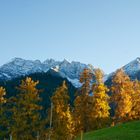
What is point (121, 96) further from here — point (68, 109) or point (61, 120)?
point (61, 120)

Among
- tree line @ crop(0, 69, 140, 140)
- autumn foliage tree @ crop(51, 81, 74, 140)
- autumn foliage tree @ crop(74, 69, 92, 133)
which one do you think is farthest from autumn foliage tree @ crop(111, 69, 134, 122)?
autumn foliage tree @ crop(51, 81, 74, 140)

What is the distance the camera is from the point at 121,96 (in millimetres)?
84188

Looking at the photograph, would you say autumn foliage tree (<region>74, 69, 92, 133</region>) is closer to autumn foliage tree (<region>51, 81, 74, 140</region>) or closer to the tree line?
the tree line

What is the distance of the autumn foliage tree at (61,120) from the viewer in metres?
77.2

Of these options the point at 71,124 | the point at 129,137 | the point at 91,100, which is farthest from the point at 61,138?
the point at 129,137

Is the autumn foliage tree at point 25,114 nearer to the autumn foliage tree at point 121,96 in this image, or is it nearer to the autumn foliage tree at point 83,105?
the autumn foliage tree at point 83,105

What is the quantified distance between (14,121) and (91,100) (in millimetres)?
13810

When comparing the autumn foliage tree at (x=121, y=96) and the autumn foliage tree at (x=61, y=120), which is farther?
the autumn foliage tree at (x=121, y=96)

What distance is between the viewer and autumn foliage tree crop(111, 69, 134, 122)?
83688mm

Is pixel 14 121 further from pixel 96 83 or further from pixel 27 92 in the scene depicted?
pixel 96 83

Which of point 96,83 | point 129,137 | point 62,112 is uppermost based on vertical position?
point 96,83

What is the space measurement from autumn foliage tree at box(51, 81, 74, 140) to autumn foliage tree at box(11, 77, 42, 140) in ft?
10.6

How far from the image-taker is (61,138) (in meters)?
76.5

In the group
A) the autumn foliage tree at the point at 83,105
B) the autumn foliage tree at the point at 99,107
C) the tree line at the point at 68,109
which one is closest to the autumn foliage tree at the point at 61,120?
the tree line at the point at 68,109
